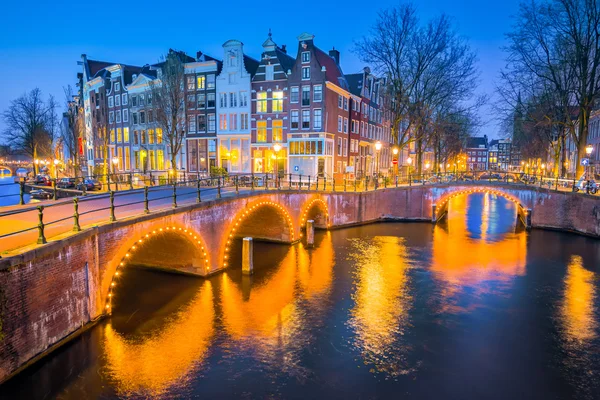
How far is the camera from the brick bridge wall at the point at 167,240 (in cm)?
988

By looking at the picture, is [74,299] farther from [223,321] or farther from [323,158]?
[323,158]

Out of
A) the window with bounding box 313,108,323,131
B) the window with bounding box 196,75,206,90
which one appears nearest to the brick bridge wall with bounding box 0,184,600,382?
the window with bounding box 313,108,323,131

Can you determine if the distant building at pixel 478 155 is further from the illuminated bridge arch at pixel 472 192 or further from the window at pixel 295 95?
the window at pixel 295 95

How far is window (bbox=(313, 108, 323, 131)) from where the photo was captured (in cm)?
4084

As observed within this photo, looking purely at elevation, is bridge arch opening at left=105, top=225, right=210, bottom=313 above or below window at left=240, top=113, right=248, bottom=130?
below

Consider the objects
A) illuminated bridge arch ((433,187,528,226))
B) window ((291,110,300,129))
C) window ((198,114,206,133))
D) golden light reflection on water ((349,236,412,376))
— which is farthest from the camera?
window ((198,114,206,133))

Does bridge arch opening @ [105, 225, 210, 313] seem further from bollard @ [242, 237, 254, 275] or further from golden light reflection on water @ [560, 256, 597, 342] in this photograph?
golden light reflection on water @ [560, 256, 597, 342]

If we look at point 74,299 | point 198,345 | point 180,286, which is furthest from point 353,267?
point 74,299

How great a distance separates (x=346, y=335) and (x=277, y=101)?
109ft

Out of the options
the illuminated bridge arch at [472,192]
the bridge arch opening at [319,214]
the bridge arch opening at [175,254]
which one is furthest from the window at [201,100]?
the bridge arch opening at [175,254]

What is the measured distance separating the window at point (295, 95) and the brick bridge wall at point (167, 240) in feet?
46.5

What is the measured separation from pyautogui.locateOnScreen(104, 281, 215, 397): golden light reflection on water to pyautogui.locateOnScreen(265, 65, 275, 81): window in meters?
32.7

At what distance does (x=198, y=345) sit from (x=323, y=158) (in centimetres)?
3104

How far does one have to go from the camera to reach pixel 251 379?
1097 cm
